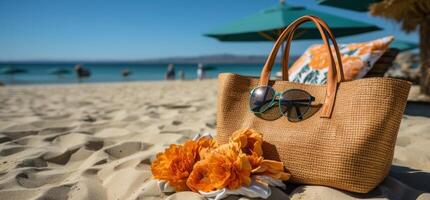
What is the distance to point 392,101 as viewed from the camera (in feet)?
4.13

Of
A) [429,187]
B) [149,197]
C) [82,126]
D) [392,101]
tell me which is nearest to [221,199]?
[149,197]

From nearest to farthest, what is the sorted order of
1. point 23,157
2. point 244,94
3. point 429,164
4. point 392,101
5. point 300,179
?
1. point 392,101
2. point 300,179
3. point 244,94
4. point 429,164
5. point 23,157

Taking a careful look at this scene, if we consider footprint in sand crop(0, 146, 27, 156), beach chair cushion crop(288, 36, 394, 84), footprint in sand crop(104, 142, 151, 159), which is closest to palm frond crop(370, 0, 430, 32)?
beach chair cushion crop(288, 36, 394, 84)

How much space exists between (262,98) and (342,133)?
0.39m

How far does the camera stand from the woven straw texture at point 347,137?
49.9 inches

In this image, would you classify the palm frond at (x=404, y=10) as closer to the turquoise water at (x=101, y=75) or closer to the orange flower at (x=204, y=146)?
the orange flower at (x=204, y=146)

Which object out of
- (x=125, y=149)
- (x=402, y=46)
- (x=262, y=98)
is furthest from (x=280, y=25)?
(x=402, y=46)

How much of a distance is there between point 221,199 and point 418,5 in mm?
4326

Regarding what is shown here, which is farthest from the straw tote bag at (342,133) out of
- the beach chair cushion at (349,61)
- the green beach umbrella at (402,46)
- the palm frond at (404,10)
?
the green beach umbrella at (402,46)

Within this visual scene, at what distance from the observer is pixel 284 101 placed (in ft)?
4.84

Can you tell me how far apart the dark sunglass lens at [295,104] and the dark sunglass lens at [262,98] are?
0.21 feet

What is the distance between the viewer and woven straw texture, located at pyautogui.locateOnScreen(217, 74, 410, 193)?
1.27m

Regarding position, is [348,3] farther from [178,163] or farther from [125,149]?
[178,163]

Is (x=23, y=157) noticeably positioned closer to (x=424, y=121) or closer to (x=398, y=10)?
(x=424, y=121)
